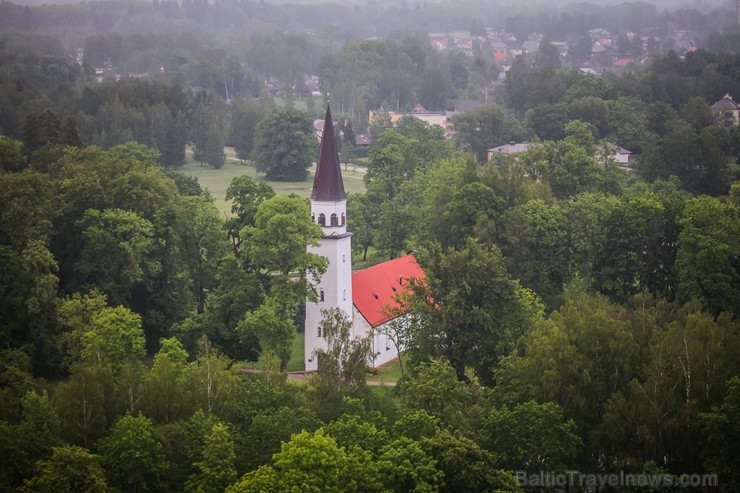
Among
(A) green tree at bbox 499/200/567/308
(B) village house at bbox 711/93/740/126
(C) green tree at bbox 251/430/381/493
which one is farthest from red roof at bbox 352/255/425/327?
(B) village house at bbox 711/93/740/126

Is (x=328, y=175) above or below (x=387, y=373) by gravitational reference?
above

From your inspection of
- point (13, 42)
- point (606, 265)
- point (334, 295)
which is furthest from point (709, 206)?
point (13, 42)

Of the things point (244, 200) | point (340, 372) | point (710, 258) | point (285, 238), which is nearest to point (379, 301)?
point (285, 238)

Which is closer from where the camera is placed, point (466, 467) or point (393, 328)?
point (466, 467)

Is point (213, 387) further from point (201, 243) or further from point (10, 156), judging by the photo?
point (10, 156)

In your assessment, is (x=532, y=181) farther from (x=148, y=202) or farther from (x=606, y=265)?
(x=148, y=202)

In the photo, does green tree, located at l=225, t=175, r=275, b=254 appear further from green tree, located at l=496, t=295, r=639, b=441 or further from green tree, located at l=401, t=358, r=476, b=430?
green tree, located at l=401, t=358, r=476, b=430
